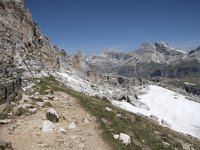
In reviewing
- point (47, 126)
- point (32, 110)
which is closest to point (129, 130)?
point (47, 126)

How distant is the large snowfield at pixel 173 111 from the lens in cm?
6400

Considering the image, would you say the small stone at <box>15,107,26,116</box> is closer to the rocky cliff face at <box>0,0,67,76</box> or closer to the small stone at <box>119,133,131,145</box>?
the small stone at <box>119,133,131,145</box>

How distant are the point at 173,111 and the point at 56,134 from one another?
195 ft

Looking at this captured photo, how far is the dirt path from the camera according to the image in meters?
23.5

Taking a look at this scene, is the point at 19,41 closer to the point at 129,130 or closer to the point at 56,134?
the point at 56,134

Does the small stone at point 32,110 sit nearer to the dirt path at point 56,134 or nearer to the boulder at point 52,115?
the dirt path at point 56,134

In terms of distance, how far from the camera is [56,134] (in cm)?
2534

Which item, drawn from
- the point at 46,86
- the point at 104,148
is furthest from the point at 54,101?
the point at 104,148

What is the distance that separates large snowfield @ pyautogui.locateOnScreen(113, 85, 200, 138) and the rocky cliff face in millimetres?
19675

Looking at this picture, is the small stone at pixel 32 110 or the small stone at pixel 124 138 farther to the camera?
the small stone at pixel 32 110

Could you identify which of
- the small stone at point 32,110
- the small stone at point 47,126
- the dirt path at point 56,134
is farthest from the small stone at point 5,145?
the small stone at point 32,110

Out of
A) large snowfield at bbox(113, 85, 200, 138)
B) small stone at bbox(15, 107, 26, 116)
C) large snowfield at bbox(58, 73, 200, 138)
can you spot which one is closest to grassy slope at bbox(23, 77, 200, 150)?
small stone at bbox(15, 107, 26, 116)

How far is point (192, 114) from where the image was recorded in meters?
80.7

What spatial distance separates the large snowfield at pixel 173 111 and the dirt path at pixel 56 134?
32.9 m
